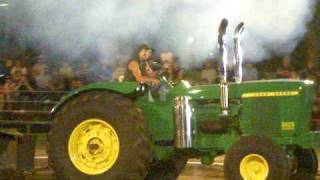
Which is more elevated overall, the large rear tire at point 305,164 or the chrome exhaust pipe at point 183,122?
the chrome exhaust pipe at point 183,122

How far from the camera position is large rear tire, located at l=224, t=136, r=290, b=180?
7109 millimetres

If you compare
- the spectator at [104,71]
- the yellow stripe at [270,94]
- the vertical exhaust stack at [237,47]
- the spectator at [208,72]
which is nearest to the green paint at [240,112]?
the yellow stripe at [270,94]

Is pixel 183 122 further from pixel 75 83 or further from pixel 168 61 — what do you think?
pixel 75 83

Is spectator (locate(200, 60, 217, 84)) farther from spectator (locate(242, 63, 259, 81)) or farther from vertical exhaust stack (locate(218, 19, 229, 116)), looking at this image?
vertical exhaust stack (locate(218, 19, 229, 116))

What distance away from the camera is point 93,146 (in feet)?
25.6

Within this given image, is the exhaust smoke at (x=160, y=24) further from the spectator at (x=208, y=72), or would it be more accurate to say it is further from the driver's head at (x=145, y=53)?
the driver's head at (x=145, y=53)

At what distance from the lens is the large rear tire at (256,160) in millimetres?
7109

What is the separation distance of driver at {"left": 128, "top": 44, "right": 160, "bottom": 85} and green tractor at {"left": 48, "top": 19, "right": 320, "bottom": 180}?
0.31 meters

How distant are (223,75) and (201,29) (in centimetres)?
215

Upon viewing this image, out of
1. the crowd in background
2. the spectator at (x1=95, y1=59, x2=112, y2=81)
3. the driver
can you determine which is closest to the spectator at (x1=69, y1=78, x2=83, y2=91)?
the crowd in background

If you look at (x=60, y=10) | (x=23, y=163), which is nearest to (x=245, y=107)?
(x=23, y=163)

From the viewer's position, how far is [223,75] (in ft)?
24.2

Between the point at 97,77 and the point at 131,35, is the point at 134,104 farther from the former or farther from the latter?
the point at 97,77

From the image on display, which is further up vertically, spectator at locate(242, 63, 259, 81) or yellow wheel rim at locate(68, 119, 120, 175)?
spectator at locate(242, 63, 259, 81)
